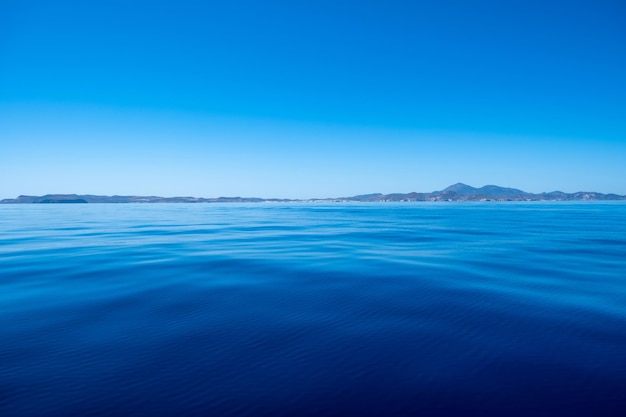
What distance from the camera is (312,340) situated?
603cm

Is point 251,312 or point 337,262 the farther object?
point 337,262

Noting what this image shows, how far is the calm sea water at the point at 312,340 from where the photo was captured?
4215 mm

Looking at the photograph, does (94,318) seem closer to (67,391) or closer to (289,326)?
(67,391)

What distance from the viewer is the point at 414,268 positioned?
12070 mm

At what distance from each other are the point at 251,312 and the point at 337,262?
6509mm

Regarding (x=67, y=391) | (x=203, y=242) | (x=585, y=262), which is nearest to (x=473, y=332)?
(x=67, y=391)

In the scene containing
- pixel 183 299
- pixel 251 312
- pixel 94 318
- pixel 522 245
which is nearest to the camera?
pixel 94 318

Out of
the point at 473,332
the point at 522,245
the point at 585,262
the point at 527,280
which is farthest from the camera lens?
the point at 522,245

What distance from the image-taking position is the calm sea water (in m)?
4.21

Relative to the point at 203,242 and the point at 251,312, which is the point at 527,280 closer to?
the point at 251,312

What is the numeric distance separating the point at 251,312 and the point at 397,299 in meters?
4.12

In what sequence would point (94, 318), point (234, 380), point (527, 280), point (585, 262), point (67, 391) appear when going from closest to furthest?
point (67, 391)
point (234, 380)
point (94, 318)
point (527, 280)
point (585, 262)

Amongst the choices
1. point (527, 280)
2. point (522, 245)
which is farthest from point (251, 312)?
point (522, 245)

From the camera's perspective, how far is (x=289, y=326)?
22.0 ft
